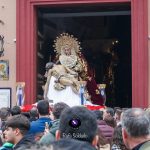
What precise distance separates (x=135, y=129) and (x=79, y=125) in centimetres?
56

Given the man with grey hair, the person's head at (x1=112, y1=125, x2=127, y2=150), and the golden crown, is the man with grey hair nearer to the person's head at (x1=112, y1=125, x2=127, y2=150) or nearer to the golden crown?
the person's head at (x1=112, y1=125, x2=127, y2=150)

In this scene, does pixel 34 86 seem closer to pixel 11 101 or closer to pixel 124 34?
pixel 11 101

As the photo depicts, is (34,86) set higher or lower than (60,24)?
lower

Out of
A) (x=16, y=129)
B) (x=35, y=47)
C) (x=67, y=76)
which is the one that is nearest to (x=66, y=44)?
(x=67, y=76)

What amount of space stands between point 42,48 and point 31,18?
162 cm

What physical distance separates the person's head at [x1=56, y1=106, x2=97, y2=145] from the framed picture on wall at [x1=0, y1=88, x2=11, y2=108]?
1227cm

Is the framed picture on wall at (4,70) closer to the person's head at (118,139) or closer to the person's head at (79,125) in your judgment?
the person's head at (118,139)

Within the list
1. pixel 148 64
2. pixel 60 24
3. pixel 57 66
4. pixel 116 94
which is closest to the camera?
pixel 148 64

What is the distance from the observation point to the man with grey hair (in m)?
3.96

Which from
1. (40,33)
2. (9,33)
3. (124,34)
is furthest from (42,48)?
(124,34)

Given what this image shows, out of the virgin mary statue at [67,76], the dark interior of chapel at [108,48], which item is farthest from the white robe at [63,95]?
the dark interior of chapel at [108,48]

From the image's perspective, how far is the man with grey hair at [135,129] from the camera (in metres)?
3.96

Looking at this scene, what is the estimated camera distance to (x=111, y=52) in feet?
74.9

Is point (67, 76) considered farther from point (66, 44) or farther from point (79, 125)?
point (79, 125)
